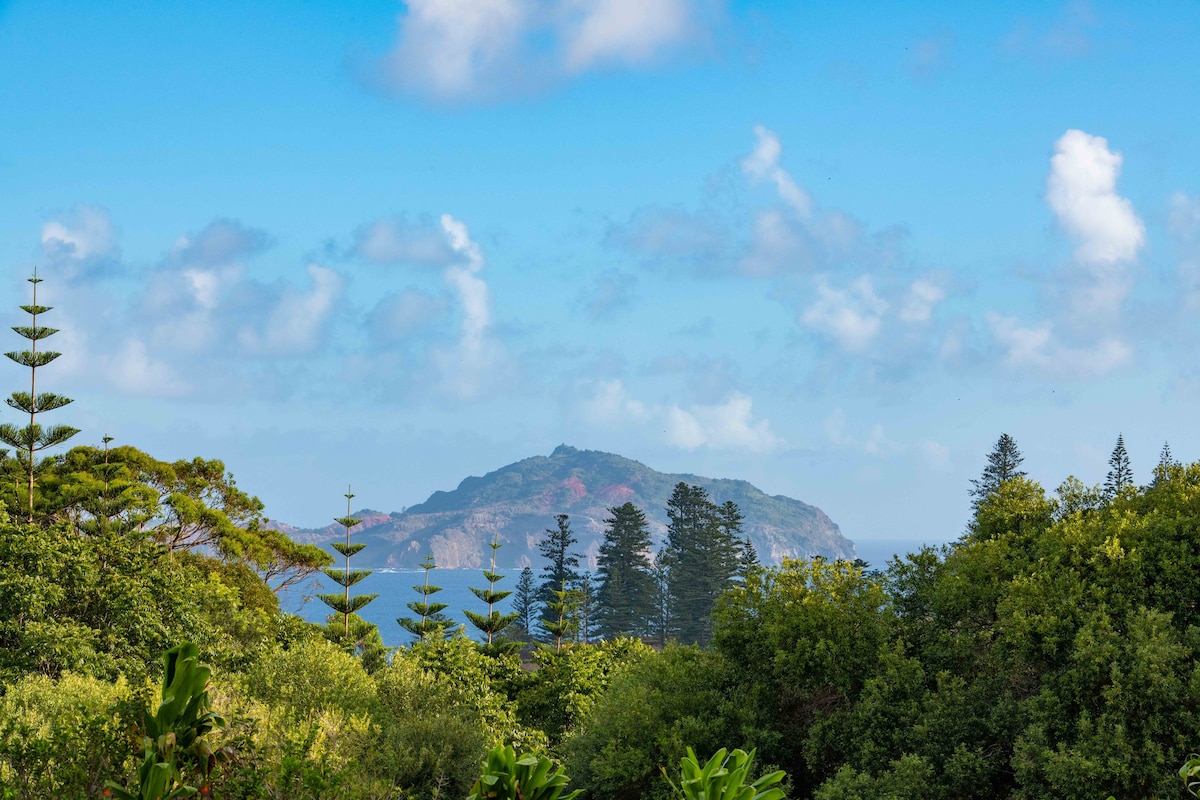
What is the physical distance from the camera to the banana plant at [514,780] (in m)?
3.98

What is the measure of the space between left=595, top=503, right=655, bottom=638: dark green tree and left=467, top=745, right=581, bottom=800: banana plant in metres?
58.8

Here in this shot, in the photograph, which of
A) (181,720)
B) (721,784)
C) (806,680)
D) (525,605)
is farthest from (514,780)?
(525,605)

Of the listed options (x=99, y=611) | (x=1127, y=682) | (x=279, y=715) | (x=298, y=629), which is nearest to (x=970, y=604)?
(x=1127, y=682)

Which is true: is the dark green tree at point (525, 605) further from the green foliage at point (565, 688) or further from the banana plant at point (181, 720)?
the banana plant at point (181, 720)

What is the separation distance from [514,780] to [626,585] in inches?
2387

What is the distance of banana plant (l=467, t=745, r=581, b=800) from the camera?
13.1 feet

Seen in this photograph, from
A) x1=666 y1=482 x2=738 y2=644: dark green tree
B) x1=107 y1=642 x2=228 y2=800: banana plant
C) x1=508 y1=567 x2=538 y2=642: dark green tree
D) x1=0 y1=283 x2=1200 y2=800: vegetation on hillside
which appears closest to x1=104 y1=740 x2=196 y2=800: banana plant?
x1=107 y1=642 x2=228 y2=800: banana plant

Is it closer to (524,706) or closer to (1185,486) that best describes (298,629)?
(524,706)

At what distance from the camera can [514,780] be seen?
13.1 ft

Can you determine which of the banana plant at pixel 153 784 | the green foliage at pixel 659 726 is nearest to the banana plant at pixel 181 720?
the banana plant at pixel 153 784

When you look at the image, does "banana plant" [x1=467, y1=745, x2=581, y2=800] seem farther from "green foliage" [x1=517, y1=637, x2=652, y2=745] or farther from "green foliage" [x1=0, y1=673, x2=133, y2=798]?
"green foliage" [x1=517, y1=637, x2=652, y2=745]

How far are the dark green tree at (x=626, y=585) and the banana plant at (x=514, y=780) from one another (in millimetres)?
58765

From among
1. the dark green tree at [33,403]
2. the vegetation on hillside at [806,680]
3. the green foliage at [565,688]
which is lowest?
the green foliage at [565,688]

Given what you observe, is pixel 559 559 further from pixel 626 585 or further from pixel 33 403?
pixel 33 403
